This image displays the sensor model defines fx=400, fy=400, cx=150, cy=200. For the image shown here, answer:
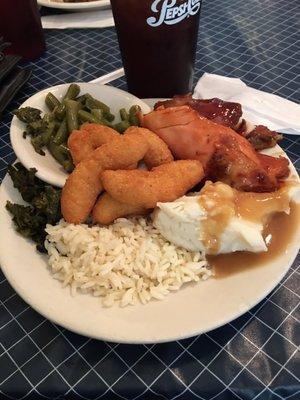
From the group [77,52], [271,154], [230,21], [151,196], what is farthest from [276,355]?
[230,21]

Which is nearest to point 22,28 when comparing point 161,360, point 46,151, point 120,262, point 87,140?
point 46,151

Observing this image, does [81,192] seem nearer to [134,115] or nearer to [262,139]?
[134,115]

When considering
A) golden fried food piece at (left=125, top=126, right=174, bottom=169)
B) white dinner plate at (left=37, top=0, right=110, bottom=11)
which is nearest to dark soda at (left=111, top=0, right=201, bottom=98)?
golden fried food piece at (left=125, top=126, right=174, bottom=169)

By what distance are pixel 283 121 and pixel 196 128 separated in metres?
0.55

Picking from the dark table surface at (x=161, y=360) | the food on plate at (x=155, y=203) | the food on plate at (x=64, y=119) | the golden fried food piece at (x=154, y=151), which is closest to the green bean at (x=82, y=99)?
the food on plate at (x=64, y=119)

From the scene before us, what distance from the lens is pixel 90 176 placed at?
119cm

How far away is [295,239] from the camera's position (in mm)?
1115

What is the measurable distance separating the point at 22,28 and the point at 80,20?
549 mm

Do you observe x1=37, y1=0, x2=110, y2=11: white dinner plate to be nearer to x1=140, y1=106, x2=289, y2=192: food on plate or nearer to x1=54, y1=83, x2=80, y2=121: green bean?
x1=54, y1=83, x2=80, y2=121: green bean

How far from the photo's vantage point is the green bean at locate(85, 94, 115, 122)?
156 centimetres

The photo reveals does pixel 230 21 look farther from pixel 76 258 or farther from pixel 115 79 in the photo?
pixel 76 258

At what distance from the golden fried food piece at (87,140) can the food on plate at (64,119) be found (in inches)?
3.4

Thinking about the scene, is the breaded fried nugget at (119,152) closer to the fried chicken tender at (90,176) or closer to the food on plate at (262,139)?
the fried chicken tender at (90,176)

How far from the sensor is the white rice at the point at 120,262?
1043 mm
